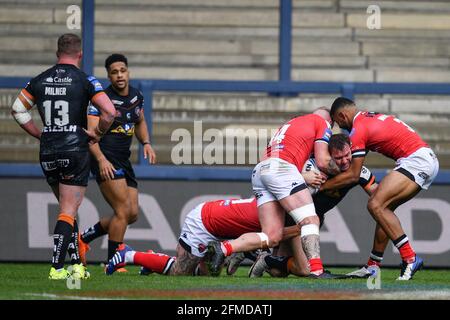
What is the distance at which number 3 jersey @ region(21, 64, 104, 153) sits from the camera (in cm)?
959

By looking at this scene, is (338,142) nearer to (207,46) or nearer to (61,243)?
(61,243)

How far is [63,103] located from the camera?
9602 millimetres

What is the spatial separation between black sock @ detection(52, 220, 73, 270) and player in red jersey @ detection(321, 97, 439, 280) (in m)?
2.49

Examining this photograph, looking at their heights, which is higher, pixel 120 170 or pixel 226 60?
pixel 226 60

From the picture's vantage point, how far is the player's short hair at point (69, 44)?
31.3 ft

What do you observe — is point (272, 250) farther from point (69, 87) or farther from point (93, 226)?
point (69, 87)

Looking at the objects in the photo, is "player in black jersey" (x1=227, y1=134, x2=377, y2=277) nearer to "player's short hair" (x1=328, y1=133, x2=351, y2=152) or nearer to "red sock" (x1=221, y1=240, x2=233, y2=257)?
"player's short hair" (x1=328, y1=133, x2=351, y2=152)

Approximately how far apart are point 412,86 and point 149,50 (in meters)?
5.11

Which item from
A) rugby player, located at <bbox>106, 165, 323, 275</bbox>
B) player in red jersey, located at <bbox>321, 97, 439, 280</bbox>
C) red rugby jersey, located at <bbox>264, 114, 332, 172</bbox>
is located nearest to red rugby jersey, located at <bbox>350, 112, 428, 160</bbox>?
player in red jersey, located at <bbox>321, 97, 439, 280</bbox>

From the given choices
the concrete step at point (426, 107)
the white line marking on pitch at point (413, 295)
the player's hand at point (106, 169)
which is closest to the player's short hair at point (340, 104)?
the player's hand at point (106, 169)

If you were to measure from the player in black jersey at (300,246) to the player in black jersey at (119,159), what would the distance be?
4.23 ft

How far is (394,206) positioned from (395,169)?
0.34 m

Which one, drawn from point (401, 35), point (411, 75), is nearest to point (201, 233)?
point (411, 75)

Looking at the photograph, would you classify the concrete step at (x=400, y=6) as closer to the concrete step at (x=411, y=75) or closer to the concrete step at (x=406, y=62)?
the concrete step at (x=406, y=62)
